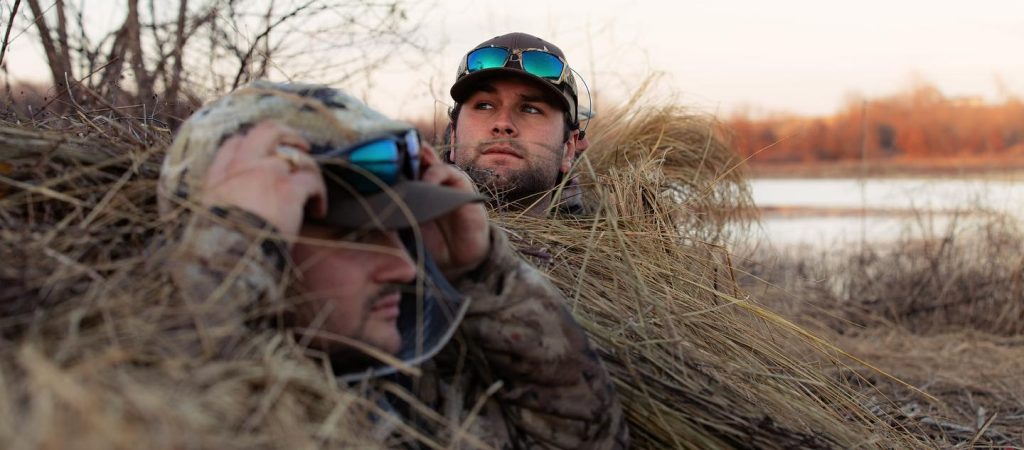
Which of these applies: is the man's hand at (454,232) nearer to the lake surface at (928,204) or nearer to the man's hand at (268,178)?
the man's hand at (268,178)

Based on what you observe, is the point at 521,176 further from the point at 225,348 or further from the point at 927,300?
the point at 927,300

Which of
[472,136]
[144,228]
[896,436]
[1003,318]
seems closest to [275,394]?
[144,228]

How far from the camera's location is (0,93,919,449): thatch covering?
1119 mm

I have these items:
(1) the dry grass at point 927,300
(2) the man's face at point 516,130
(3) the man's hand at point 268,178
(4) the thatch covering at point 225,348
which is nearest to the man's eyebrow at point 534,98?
(2) the man's face at point 516,130

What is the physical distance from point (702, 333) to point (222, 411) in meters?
1.60

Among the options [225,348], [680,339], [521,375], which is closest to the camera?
[225,348]

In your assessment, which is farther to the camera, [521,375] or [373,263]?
[521,375]

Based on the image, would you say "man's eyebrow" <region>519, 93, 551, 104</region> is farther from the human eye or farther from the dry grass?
the dry grass

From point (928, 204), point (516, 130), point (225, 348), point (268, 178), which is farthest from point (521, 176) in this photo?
point (928, 204)

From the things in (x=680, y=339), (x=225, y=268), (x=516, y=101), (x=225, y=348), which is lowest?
(x=680, y=339)

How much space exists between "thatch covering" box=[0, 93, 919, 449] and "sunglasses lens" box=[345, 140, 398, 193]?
308mm

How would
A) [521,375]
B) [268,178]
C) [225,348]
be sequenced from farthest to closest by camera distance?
[521,375] < [268,178] < [225,348]

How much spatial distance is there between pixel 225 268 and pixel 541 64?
2.81m

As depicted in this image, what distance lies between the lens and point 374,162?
5.41ft
